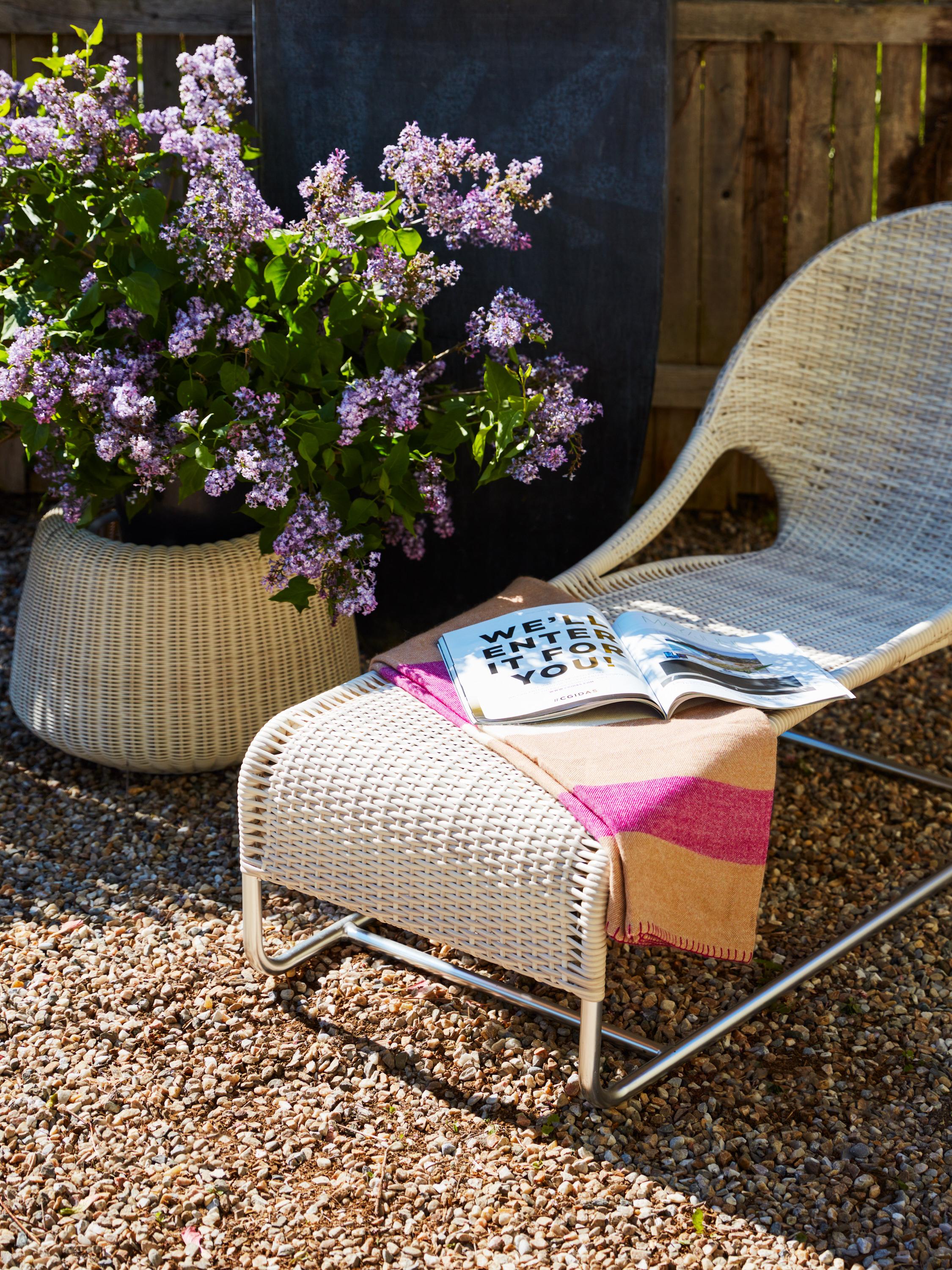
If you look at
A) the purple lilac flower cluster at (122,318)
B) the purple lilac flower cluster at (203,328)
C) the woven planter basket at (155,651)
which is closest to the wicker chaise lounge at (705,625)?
the woven planter basket at (155,651)

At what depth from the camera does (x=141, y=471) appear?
2039mm

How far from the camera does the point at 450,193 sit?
2207mm

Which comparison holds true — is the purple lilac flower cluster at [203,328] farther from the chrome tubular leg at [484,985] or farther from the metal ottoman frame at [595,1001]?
the chrome tubular leg at [484,985]

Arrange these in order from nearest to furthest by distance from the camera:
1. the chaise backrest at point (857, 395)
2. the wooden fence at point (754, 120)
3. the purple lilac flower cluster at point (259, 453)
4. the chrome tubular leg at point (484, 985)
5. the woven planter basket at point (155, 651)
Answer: the chrome tubular leg at point (484, 985), the purple lilac flower cluster at point (259, 453), the woven planter basket at point (155, 651), the chaise backrest at point (857, 395), the wooden fence at point (754, 120)

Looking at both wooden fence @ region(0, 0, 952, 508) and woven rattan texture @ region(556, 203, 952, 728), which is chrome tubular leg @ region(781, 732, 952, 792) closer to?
woven rattan texture @ region(556, 203, 952, 728)

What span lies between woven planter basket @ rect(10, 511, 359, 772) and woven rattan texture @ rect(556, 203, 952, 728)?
65 cm

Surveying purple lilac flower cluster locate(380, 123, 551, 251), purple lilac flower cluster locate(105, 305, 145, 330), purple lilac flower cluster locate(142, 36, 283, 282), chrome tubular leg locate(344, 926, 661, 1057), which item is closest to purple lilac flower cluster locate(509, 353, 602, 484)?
purple lilac flower cluster locate(380, 123, 551, 251)

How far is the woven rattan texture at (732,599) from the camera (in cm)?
157

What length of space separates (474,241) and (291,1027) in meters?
1.36

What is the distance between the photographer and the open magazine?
178 cm

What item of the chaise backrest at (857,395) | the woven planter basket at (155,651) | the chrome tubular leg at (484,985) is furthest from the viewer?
the chaise backrest at (857,395)

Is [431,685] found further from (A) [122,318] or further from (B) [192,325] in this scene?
(A) [122,318]

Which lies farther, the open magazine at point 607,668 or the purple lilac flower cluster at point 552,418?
the purple lilac flower cluster at point 552,418

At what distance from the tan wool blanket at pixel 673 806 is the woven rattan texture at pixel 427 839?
0.09ft
